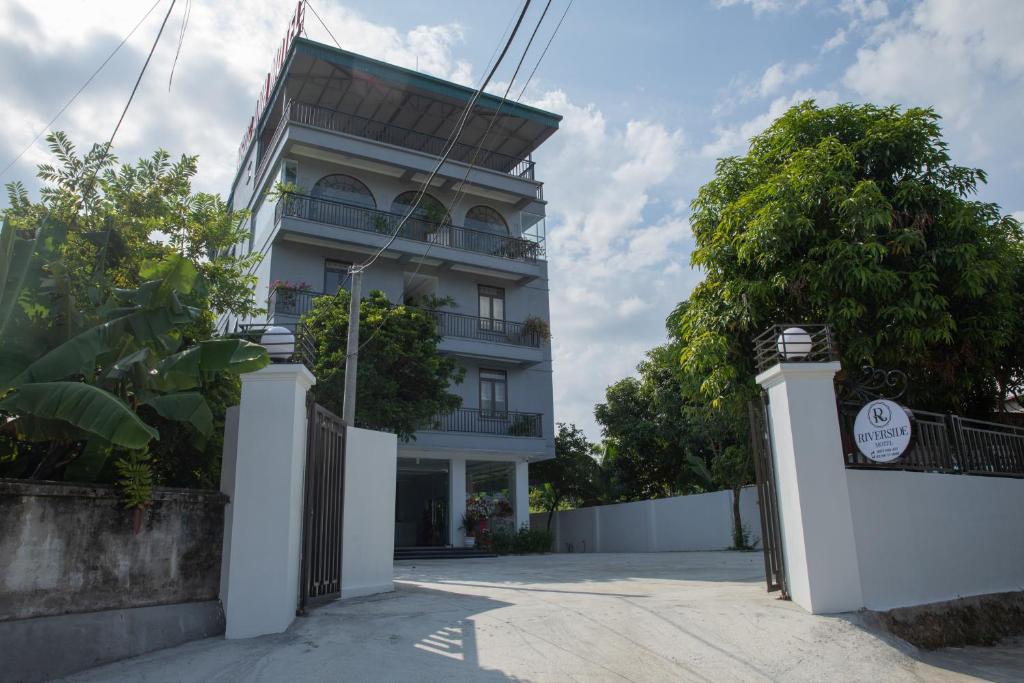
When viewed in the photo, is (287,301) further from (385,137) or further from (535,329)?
(535,329)

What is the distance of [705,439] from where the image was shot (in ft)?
79.5

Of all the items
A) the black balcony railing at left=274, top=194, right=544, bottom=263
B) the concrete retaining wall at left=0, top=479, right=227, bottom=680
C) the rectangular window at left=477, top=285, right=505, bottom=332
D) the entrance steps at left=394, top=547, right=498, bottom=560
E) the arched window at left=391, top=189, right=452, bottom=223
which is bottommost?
the entrance steps at left=394, top=547, right=498, bottom=560

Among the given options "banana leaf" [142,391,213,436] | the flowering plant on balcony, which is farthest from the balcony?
"banana leaf" [142,391,213,436]

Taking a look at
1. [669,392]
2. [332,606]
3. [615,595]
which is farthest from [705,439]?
[332,606]

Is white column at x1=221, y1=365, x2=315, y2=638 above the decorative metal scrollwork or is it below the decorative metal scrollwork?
below

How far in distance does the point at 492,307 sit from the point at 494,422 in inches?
147

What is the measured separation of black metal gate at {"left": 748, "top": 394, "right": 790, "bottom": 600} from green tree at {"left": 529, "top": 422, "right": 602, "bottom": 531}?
18438mm

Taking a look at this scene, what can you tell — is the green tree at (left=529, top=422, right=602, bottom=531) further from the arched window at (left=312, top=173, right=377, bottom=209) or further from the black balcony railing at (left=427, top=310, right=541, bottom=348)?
the arched window at (left=312, top=173, right=377, bottom=209)


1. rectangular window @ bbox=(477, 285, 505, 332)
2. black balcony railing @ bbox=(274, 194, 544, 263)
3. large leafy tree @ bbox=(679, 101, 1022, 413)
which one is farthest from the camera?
rectangular window @ bbox=(477, 285, 505, 332)

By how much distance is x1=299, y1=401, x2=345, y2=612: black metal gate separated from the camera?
680 cm

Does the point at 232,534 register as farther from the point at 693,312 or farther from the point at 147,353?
the point at 693,312

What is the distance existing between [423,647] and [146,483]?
8.49 feet

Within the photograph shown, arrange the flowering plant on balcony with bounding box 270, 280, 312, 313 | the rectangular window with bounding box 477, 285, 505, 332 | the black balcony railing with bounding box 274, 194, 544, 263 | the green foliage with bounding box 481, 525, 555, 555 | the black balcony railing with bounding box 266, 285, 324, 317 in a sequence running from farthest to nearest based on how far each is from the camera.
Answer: the rectangular window with bounding box 477, 285, 505, 332 → the green foliage with bounding box 481, 525, 555, 555 → the black balcony railing with bounding box 274, 194, 544, 263 → the black balcony railing with bounding box 266, 285, 324, 317 → the flowering plant on balcony with bounding box 270, 280, 312, 313

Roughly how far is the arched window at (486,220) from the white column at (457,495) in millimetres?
7604
